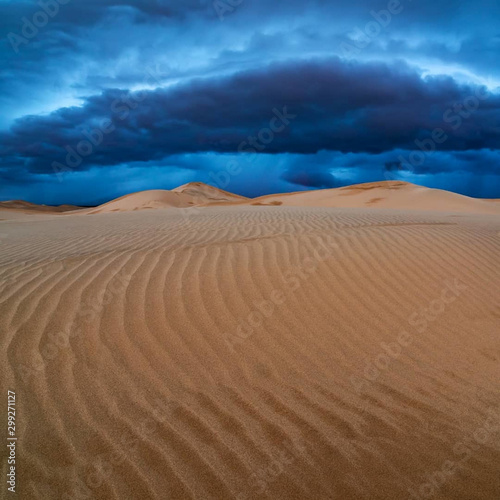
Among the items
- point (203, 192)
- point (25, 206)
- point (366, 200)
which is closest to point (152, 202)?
point (203, 192)

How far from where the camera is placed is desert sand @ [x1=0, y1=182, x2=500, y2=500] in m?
2.33

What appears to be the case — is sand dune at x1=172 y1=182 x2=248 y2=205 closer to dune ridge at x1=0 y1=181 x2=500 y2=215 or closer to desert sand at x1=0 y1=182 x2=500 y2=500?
dune ridge at x1=0 y1=181 x2=500 y2=215

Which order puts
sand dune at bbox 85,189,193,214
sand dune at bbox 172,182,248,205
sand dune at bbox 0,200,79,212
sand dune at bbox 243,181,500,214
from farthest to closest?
A: sand dune at bbox 172,182,248,205 → sand dune at bbox 0,200,79,212 → sand dune at bbox 85,189,193,214 → sand dune at bbox 243,181,500,214

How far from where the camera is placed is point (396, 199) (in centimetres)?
3136

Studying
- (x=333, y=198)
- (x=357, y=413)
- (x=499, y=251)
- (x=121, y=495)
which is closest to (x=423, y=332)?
(x=357, y=413)

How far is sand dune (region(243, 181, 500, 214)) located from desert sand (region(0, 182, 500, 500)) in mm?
20625

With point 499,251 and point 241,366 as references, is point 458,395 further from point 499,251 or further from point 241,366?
point 499,251

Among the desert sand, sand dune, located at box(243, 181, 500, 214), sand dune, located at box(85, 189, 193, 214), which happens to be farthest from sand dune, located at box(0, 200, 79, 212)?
the desert sand

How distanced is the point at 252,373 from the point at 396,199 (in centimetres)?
3079

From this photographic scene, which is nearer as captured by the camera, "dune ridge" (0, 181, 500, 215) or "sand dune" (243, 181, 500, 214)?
"sand dune" (243, 181, 500, 214)

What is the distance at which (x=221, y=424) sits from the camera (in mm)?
2684

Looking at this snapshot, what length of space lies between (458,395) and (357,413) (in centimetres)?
93

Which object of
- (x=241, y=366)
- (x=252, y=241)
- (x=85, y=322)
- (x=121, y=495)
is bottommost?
(x=121, y=495)

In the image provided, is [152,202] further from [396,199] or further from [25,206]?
[25,206]
